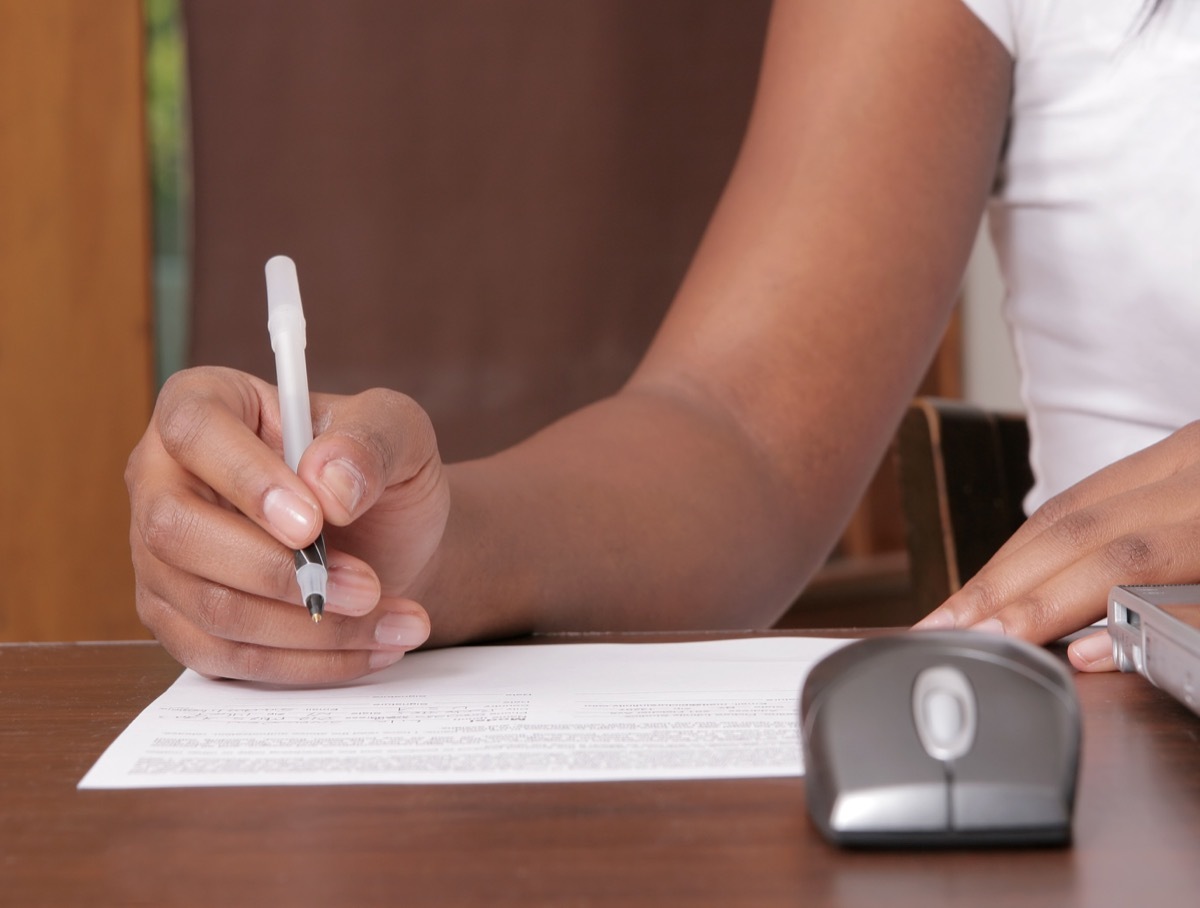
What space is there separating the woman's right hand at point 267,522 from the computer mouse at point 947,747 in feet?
0.72

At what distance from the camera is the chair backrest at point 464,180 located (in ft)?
5.51

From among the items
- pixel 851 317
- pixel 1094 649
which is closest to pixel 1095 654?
pixel 1094 649

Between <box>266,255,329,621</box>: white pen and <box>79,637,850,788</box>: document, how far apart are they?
50mm

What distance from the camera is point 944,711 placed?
309mm

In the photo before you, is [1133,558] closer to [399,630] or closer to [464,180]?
[399,630]

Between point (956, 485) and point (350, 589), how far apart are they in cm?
62

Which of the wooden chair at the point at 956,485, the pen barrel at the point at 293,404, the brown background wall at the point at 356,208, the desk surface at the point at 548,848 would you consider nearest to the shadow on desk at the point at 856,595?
the brown background wall at the point at 356,208

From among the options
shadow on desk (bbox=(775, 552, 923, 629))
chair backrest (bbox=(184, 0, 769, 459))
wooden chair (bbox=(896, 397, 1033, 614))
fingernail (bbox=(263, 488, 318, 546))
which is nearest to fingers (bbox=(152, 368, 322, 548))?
fingernail (bbox=(263, 488, 318, 546))

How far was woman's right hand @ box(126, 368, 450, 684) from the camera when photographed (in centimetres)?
46

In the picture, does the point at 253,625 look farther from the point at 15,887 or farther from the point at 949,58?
the point at 949,58

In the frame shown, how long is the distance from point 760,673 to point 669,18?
1435mm

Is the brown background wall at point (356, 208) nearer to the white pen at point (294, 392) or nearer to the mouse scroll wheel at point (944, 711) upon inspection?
the white pen at point (294, 392)

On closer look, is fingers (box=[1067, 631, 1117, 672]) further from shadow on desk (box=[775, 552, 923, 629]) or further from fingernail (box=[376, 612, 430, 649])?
shadow on desk (box=[775, 552, 923, 629])

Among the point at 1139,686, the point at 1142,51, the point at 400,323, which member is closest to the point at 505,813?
the point at 1139,686
